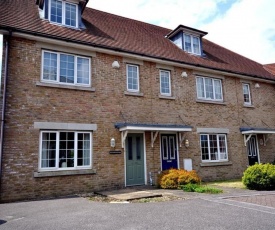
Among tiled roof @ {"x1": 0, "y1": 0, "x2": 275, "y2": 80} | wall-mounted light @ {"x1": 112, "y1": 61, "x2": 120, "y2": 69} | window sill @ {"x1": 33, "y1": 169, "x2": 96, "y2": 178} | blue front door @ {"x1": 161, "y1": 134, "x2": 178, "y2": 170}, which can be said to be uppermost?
tiled roof @ {"x1": 0, "y1": 0, "x2": 275, "y2": 80}

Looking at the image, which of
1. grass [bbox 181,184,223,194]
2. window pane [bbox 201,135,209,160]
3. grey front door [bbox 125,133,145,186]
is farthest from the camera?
window pane [bbox 201,135,209,160]

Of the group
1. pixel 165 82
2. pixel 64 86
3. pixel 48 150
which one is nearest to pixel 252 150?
pixel 165 82

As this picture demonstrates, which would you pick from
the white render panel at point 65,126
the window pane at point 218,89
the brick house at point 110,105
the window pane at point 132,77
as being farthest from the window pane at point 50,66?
the window pane at point 218,89

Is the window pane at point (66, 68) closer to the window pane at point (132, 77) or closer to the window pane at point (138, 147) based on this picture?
the window pane at point (132, 77)

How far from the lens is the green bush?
35.0 ft

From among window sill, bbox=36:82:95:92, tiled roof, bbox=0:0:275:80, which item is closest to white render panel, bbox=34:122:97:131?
window sill, bbox=36:82:95:92

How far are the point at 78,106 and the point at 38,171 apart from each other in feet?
10.1

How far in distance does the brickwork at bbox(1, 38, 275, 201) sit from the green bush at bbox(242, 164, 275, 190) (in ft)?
9.94

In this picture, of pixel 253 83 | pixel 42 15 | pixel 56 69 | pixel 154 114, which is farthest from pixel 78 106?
pixel 253 83

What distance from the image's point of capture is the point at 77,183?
1026cm

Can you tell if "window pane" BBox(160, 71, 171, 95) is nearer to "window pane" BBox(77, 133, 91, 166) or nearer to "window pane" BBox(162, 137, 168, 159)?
"window pane" BBox(162, 137, 168, 159)

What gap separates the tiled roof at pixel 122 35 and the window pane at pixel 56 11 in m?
0.53

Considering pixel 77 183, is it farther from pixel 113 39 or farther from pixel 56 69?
pixel 113 39

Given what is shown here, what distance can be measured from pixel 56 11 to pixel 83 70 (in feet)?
11.1
